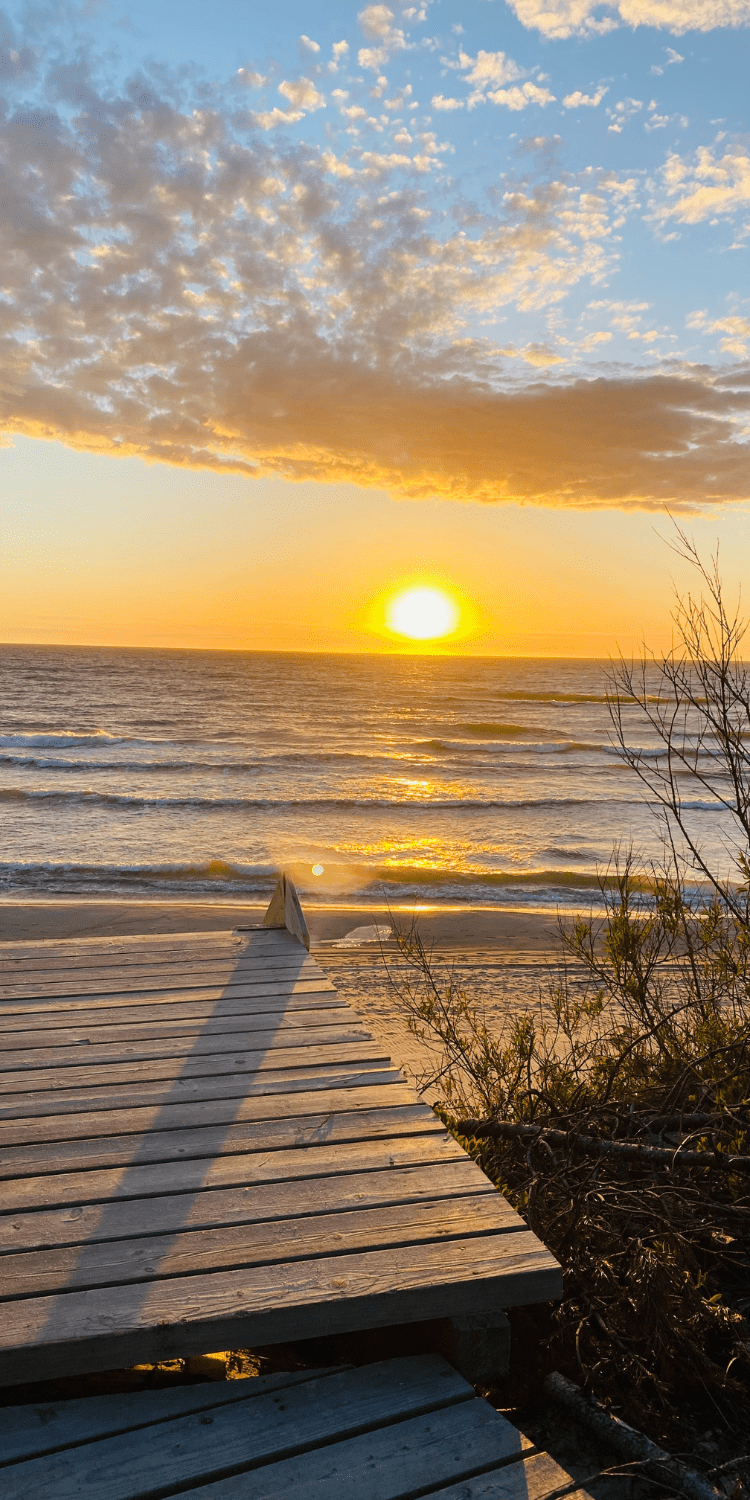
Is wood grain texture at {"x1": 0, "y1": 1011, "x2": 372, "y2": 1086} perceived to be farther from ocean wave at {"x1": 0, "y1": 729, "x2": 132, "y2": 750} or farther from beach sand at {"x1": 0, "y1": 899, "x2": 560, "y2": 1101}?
ocean wave at {"x1": 0, "y1": 729, "x2": 132, "y2": 750}

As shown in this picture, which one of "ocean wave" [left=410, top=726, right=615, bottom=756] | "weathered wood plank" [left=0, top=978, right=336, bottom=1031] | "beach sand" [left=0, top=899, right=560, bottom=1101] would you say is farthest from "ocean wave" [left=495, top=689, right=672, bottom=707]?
"weathered wood plank" [left=0, top=978, right=336, bottom=1031]

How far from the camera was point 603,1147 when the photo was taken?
11.8 feet

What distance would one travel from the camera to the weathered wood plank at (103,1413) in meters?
1.95

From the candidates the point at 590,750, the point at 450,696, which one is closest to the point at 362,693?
the point at 450,696

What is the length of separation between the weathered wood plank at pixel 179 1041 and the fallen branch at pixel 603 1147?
69 centimetres

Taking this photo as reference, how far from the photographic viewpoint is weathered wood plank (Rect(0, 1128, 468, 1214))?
8.70ft

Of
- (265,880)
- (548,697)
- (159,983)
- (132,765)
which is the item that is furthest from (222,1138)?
(548,697)

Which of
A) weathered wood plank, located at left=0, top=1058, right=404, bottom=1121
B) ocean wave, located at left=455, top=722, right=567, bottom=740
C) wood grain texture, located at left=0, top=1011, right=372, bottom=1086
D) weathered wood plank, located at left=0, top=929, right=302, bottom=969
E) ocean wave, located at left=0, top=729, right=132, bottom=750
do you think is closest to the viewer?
weathered wood plank, located at left=0, top=1058, right=404, bottom=1121

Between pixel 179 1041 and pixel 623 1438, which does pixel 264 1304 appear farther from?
pixel 179 1041

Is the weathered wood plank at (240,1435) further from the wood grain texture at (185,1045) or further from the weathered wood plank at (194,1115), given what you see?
the wood grain texture at (185,1045)

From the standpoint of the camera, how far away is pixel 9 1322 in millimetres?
2107

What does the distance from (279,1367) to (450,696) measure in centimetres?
6105

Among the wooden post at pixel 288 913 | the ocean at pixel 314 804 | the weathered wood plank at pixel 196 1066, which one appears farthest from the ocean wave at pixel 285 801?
the weathered wood plank at pixel 196 1066

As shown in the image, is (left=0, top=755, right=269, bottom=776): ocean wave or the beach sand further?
(left=0, top=755, right=269, bottom=776): ocean wave
